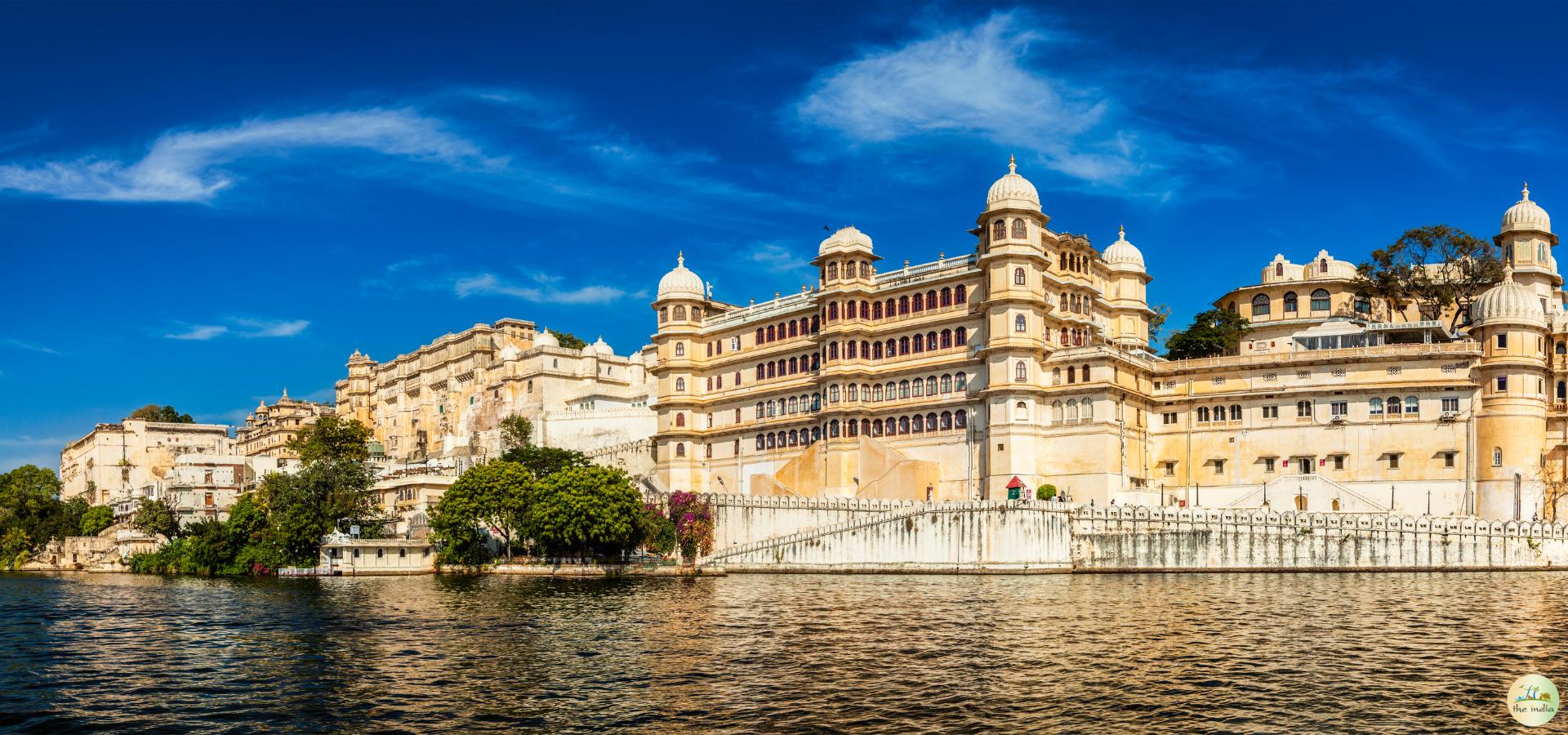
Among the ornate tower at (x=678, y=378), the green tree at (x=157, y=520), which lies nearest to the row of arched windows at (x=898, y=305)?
the ornate tower at (x=678, y=378)

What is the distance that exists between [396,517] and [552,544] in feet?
73.3

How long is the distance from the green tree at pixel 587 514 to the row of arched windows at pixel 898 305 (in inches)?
797

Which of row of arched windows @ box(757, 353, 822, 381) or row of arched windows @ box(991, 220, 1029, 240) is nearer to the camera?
row of arched windows @ box(991, 220, 1029, 240)

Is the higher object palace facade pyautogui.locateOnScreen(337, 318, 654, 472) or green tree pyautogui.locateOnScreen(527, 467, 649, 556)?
palace facade pyautogui.locateOnScreen(337, 318, 654, 472)

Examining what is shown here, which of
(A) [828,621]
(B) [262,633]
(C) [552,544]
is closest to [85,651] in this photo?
(B) [262,633]

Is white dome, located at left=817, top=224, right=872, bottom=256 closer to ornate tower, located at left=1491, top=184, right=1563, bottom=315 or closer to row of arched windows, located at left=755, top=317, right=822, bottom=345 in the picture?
row of arched windows, located at left=755, top=317, right=822, bottom=345

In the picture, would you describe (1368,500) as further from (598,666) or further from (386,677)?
(386,677)

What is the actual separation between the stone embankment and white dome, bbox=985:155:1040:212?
66.3 ft

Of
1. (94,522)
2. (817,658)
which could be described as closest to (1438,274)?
(817,658)

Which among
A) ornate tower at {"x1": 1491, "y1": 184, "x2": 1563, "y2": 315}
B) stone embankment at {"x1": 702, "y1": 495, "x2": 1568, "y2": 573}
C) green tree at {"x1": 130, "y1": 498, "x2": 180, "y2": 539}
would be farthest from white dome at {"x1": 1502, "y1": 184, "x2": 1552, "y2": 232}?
green tree at {"x1": 130, "y1": 498, "x2": 180, "y2": 539}

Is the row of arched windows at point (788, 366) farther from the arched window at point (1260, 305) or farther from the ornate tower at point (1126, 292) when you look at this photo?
the arched window at point (1260, 305)

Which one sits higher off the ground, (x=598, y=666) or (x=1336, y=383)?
(x=1336, y=383)

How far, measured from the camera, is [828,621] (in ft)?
141

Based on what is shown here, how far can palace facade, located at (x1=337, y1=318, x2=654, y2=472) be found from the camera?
366ft
